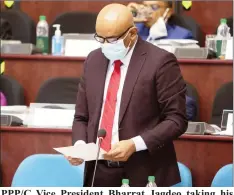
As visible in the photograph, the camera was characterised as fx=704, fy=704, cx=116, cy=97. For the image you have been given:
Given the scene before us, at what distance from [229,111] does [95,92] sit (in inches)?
45.9

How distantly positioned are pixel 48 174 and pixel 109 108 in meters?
0.53

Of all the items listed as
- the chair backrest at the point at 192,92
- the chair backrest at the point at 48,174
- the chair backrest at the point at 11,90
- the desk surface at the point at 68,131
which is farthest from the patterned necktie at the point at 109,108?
the chair backrest at the point at 11,90

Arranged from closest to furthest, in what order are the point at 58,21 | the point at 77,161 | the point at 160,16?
the point at 77,161 → the point at 160,16 → the point at 58,21

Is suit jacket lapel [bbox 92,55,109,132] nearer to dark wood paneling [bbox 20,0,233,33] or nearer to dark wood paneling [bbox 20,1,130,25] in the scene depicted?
dark wood paneling [bbox 20,0,233,33]

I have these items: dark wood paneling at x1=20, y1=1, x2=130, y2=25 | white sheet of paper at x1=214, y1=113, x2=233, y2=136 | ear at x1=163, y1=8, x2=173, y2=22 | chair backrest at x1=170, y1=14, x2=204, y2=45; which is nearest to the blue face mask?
white sheet of paper at x1=214, y1=113, x2=233, y2=136

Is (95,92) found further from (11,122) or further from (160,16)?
(160,16)

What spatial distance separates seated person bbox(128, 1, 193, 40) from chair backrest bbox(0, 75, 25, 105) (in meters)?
0.79

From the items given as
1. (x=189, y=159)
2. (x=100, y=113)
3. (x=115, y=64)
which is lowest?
(x=189, y=159)

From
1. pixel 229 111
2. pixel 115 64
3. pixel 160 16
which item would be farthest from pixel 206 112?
pixel 115 64

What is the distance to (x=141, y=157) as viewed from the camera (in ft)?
7.65

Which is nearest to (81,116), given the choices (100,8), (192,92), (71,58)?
(192,92)

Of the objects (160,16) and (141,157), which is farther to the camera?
(160,16)

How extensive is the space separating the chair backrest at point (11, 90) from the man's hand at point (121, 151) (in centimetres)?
168

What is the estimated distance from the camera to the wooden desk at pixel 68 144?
3191mm
